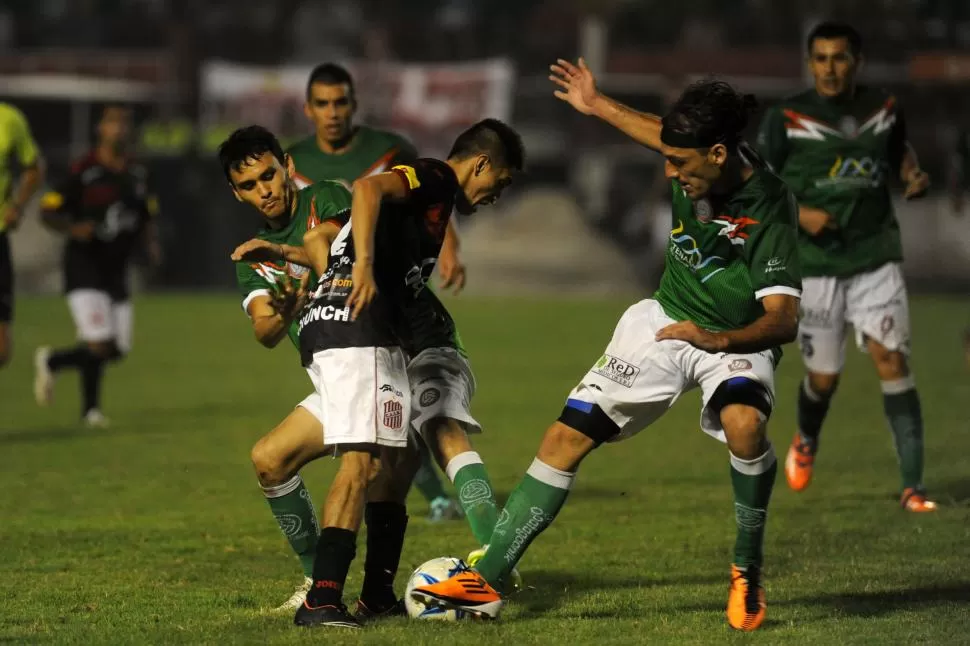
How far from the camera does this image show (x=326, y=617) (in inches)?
227

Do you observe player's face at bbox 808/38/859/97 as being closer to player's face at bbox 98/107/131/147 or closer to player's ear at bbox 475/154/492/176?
player's ear at bbox 475/154/492/176

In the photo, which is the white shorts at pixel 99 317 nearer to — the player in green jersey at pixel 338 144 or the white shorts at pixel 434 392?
the player in green jersey at pixel 338 144

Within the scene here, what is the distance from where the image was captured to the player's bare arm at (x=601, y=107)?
20.7 feet

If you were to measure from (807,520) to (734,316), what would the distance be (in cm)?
268

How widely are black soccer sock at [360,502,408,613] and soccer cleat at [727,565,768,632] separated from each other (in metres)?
1.27

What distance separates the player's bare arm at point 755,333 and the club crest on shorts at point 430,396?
107 centimetres

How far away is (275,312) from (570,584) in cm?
173

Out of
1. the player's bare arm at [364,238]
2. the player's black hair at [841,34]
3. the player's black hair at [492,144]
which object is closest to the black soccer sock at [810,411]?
the player's black hair at [841,34]

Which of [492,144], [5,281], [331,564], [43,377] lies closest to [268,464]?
[331,564]

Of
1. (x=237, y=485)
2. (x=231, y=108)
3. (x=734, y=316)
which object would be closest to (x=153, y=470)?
(x=237, y=485)

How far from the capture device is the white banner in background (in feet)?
A: 109

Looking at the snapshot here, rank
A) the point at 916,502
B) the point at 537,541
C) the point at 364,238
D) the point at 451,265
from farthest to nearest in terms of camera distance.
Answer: the point at 916,502 → the point at 537,541 → the point at 451,265 → the point at 364,238

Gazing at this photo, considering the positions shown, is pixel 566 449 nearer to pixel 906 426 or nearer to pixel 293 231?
pixel 293 231

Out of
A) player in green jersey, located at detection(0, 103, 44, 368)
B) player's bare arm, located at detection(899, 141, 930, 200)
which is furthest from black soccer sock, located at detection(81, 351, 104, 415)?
player's bare arm, located at detection(899, 141, 930, 200)
